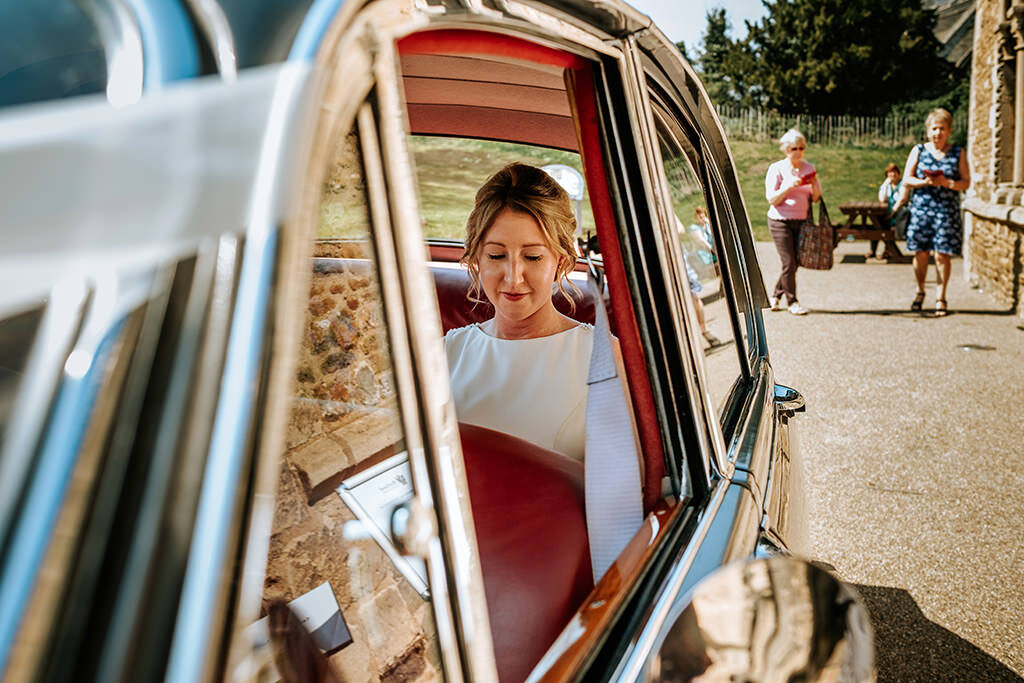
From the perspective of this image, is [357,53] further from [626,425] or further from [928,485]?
[928,485]

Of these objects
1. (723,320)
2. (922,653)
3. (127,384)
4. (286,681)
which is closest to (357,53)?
(127,384)

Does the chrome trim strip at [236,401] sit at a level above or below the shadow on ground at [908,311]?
above

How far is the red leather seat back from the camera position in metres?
1.18

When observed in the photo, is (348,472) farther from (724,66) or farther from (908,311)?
(724,66)

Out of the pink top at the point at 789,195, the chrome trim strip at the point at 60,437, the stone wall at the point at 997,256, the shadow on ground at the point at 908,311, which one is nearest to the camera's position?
the chrome trim strip at the point at 60,437

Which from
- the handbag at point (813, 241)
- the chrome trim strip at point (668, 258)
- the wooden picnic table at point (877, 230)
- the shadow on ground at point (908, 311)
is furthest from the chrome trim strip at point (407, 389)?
the wooden picnic table at point (877, 230)

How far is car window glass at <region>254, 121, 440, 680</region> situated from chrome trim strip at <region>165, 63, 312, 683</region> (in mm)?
83

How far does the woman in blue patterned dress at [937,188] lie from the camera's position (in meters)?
7.37

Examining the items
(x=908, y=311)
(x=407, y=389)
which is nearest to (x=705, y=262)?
(x=407, y=389)

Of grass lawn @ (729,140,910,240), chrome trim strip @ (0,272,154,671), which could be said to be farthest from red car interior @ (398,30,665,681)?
grass lawn @ (729,140,910,240)

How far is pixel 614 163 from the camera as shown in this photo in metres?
1.46

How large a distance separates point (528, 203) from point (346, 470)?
1593 millimetres

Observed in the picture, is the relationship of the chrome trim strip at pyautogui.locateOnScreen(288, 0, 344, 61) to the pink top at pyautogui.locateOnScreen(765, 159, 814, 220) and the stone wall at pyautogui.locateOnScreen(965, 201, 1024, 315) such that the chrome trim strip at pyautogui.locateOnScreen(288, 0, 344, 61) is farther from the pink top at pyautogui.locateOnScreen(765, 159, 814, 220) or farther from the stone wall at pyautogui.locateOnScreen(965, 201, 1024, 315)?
the stone wall at pyautogui.locateOnScreen(965, 201, 1024, 315)

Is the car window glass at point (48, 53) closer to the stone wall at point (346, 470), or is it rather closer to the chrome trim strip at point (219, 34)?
the chrome trim strip at point (219, 34)
